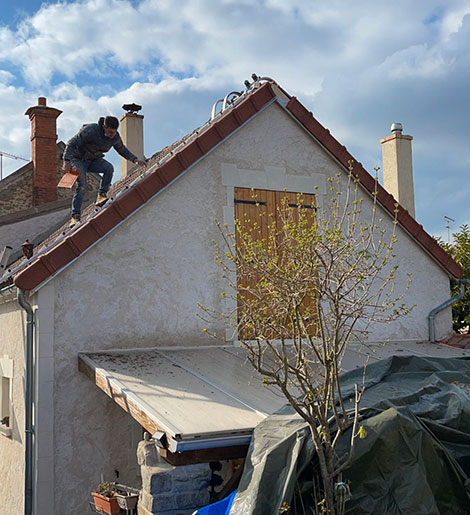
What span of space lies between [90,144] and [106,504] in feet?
18.2

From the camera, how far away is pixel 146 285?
9469mm

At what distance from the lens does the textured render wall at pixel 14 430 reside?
9.38 m

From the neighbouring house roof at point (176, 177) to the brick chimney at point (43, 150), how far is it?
939cm

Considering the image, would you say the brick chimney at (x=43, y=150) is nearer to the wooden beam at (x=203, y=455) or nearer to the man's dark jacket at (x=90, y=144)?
the man's dark jacket at (x=90, y=144)

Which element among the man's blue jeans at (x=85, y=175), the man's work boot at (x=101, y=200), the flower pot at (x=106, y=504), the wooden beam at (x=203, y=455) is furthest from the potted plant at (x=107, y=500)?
the man's blue jeans at (x=85, y=175)

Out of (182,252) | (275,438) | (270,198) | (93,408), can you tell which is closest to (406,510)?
(275,438)

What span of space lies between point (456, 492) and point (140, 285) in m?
4.94

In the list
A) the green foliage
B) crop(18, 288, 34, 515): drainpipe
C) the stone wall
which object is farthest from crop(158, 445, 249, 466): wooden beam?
the green foliage

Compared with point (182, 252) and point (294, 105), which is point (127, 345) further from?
point (294, 105)

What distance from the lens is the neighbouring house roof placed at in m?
8.67

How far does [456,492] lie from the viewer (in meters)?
6.41

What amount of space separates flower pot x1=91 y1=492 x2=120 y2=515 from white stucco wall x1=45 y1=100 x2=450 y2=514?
99 cm

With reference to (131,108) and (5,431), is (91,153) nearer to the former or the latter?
(5,431)

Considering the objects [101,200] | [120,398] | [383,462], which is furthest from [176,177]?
[383,462]
